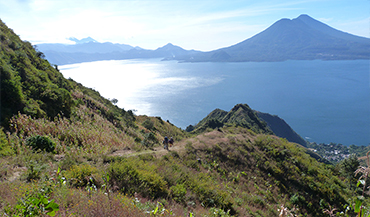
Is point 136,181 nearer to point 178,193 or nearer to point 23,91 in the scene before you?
point 178,193

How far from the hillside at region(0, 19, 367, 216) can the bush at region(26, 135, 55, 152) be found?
0.13ft

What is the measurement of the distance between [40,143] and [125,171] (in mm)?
5949

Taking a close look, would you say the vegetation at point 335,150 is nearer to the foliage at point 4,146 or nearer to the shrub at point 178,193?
the shrub at point 178,193

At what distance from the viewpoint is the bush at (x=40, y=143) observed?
912 cm

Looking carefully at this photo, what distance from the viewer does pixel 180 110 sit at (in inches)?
5032

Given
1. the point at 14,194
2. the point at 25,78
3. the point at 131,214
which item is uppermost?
the point at 25,78

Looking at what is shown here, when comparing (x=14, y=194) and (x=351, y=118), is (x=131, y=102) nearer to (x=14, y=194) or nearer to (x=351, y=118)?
(x=14, y=194)

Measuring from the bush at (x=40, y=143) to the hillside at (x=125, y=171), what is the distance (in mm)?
40

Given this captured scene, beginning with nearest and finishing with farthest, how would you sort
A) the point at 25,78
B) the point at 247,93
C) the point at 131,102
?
the point at 25,78
the point at 131,102
the point at 247,93

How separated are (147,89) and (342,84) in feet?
642

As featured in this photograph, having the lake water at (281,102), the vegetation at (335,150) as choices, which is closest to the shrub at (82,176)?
the lake water at (281,102)

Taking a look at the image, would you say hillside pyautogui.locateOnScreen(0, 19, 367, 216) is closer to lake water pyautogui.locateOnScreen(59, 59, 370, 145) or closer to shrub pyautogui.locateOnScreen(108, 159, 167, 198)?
shrub pyautogui.locateOnScreen(108, 159, 167, 198)

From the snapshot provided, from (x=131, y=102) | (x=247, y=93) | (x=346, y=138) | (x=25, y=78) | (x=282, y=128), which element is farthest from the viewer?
(x=247, y=93)

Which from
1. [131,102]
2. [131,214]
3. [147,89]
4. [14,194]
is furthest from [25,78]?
[147,89]
